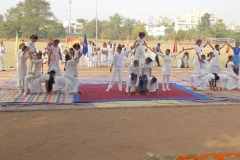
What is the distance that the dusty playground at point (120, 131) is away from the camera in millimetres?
5402

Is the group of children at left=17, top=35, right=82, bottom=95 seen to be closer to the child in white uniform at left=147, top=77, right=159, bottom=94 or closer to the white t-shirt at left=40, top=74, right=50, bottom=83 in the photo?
the white t-shirt at left=40, top=74, right=50, bottom=83

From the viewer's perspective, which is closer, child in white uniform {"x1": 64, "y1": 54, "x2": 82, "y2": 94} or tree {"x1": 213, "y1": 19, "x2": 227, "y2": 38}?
child in white uniform {"x1": 64, "y1": 54, "x2": 82, "y2": 94}

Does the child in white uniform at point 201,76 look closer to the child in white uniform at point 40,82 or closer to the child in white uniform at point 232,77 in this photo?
the child in white uniform at point 232,77

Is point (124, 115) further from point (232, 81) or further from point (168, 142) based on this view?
point (232, 81)

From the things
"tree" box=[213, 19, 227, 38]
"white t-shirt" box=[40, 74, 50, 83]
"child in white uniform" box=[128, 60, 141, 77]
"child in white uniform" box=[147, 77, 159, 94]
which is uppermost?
"tree" box=[213, 19, 227, 38]

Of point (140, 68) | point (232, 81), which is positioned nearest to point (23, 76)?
point (140, 68)

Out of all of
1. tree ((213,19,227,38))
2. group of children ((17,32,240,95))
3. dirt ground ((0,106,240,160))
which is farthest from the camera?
tree ((213,19,227,38))

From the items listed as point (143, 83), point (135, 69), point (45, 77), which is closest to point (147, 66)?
point (135, 69)

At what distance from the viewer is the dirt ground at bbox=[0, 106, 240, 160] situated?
539 cm

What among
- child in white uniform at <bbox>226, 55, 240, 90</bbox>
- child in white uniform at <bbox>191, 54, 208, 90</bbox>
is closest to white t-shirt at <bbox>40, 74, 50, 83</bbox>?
child in white uniform at <bbox>191, 54, 208, 90</bbox>

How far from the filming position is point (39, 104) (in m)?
8.93

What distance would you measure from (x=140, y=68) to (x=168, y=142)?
5.15m

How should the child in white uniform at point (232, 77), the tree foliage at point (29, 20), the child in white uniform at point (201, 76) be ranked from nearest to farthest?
the child in white uniform at point (201, 76)
the child in white uniform at point (232, 77)
the tree foliage at point (29, 20)

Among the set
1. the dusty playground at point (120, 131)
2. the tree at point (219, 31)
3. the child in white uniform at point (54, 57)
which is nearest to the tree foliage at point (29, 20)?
the tree at point (219, 31)
